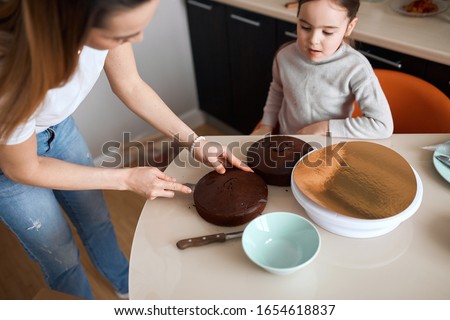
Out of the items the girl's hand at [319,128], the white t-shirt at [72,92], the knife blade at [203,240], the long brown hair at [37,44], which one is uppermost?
the long brown hair at [37,44]

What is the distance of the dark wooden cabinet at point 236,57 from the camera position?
1.86m

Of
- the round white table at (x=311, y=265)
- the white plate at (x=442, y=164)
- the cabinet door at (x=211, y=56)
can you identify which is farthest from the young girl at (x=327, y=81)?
the cabinet door at (x=211, y=56)

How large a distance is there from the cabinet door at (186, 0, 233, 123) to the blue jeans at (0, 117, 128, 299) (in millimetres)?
1149

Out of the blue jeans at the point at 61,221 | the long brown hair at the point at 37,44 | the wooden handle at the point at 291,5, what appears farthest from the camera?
the wooden handle at the point at 291,5

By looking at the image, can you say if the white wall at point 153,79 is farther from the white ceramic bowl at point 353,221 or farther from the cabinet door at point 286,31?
the white ceramic bowl at point 353,221

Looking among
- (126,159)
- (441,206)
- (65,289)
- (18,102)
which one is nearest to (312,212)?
(441,206)

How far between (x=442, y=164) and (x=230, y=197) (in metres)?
0.50

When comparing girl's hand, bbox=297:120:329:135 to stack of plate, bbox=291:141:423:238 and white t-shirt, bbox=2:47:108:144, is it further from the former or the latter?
white t-shirt, bbox=2:47:108:144

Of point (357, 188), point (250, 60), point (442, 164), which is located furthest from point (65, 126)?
point (250, 60)

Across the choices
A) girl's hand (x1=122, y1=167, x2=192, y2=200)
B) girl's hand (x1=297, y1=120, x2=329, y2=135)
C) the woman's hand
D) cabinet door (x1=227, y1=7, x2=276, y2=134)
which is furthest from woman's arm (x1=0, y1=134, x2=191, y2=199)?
cabinet door (x1=227, y1=7, x2=276, y2=134)

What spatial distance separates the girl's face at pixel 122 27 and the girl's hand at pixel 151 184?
0.33m

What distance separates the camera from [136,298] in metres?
0.81

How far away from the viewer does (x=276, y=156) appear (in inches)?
41.3

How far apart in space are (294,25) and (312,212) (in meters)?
1.10
